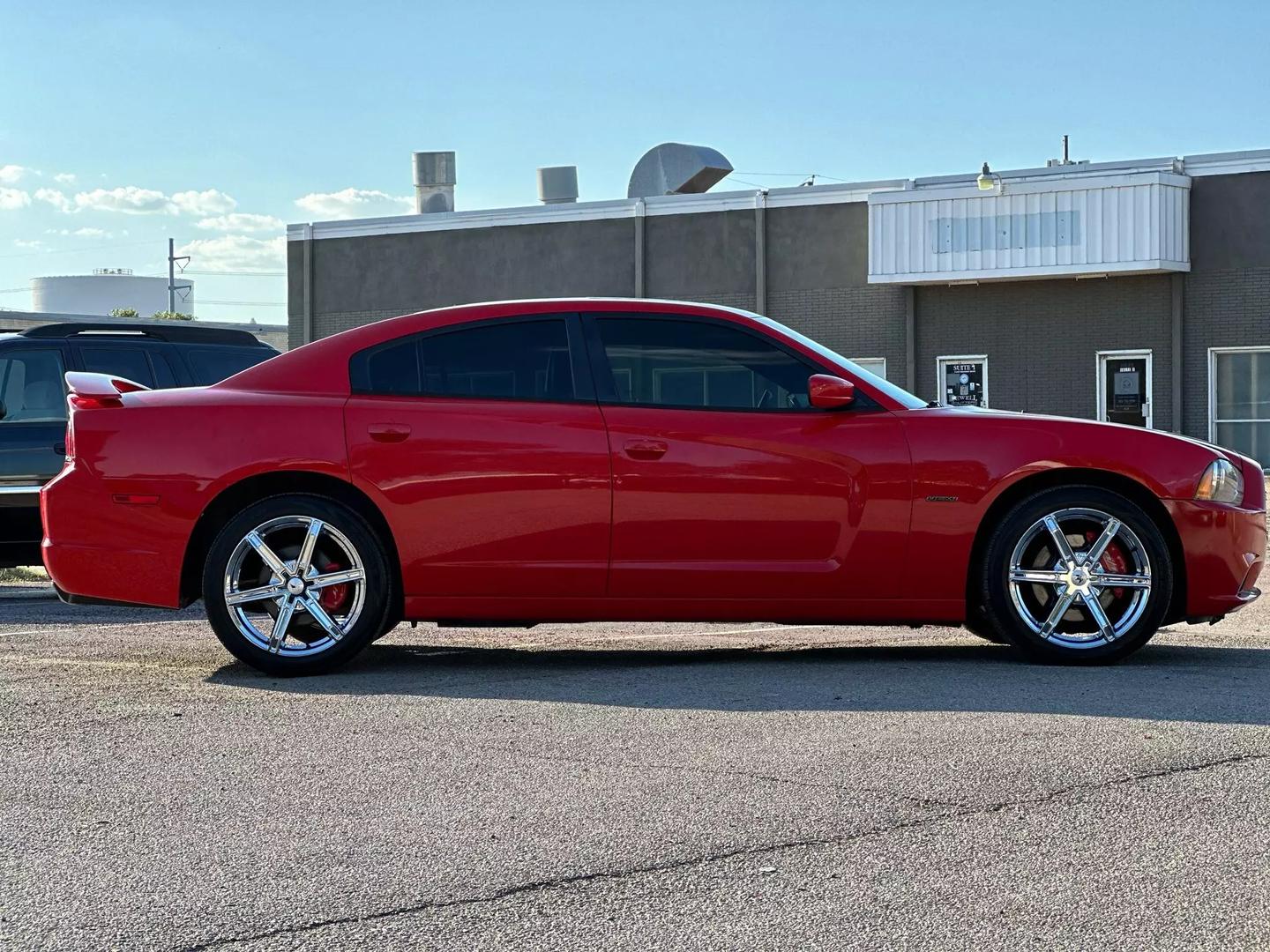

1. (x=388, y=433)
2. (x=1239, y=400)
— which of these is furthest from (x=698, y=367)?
(x=1239, y=400)

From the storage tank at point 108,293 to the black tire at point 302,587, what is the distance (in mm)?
122551

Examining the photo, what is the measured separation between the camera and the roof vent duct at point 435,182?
37.0 meters

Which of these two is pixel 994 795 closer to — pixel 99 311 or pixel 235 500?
pixel 235 500

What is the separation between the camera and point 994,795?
4.67m

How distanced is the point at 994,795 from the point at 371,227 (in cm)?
3212

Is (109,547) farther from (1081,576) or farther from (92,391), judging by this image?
(1081,576)

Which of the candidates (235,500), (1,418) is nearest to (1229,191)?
(1,418)

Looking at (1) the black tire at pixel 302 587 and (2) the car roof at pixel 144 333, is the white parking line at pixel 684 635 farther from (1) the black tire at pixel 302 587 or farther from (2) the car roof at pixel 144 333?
(2) the car roof at pixel 144 333

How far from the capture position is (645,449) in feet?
23.3

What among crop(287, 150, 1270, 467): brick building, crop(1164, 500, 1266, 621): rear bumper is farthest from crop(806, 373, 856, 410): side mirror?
crop(287, 150, 1270, 467): brick building

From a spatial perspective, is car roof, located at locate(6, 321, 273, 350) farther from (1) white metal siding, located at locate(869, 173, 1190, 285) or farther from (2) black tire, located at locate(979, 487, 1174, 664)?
(1) white metal siding, located at locate(869, 173, 1190, 285)

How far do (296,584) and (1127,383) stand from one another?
23.8m

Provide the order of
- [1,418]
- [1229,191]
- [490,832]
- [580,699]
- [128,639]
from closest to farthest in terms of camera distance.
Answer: [490,832] < [580,699] < [128,639] < [1,418] < [1229,191]

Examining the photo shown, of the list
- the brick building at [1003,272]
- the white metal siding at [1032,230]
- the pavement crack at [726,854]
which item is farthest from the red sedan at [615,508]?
the brick building at [1003,272]
